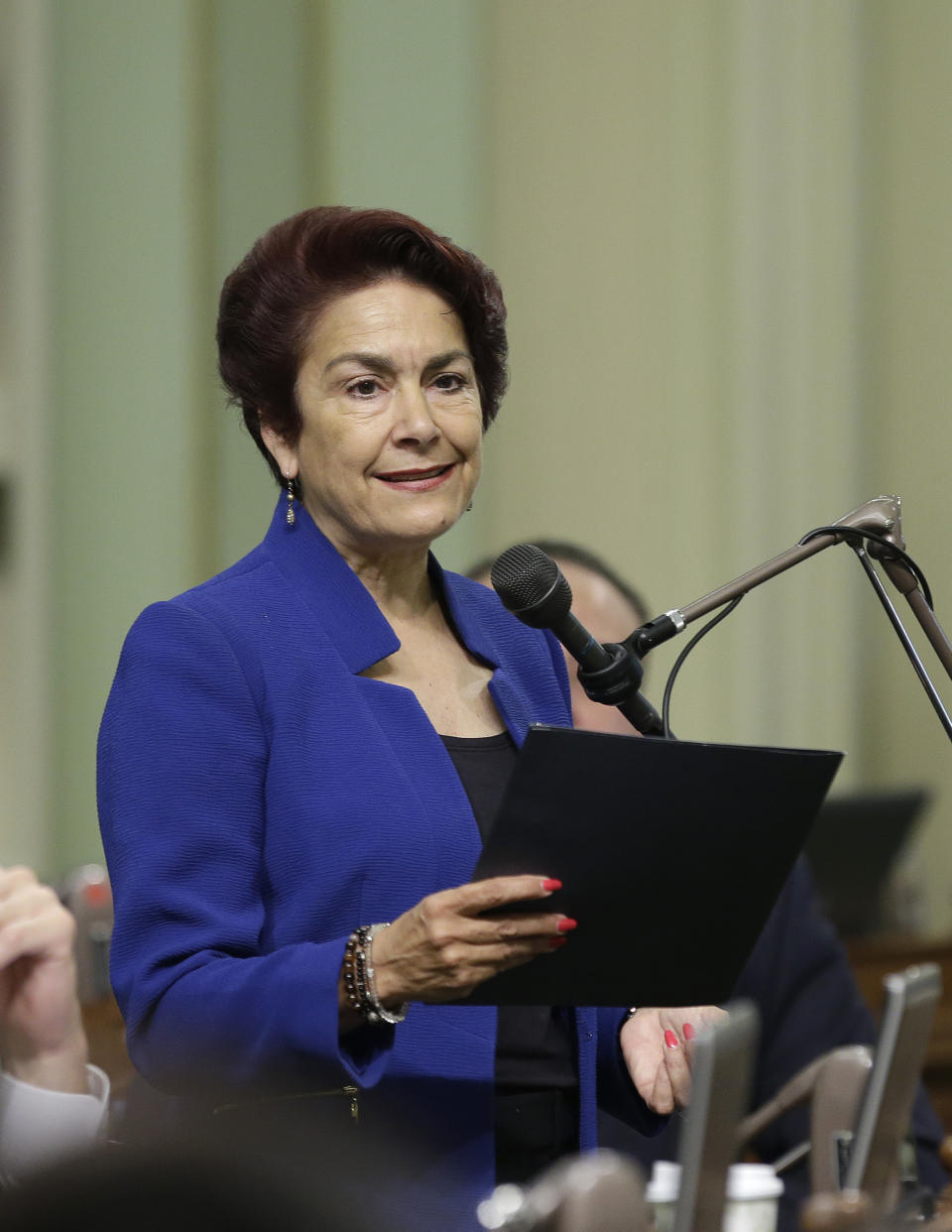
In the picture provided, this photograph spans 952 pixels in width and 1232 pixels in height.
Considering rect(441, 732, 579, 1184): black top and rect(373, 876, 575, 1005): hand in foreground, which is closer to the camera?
rect(373, 876, 575, 1005): hand in foreground

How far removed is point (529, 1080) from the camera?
66.8 inches

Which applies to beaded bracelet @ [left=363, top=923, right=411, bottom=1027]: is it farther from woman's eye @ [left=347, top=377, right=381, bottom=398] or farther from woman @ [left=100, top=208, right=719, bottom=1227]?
woman's eye @ [left=347, top=377, right=381, bottom=398]

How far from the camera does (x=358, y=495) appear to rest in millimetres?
1822

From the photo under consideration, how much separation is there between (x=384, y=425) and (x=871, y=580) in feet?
1.80

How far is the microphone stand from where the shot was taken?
1.53m

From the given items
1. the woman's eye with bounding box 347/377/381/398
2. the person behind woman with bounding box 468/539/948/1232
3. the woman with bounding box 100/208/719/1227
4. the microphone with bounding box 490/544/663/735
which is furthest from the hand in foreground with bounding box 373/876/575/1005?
the person behind woman with bounding box 468/539/948/1232

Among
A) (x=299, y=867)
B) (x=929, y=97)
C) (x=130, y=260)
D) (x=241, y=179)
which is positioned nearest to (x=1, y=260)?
(x=130, y=260)

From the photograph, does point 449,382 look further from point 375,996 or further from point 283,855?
point 375,996

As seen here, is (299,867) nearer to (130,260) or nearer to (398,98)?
(130,260)

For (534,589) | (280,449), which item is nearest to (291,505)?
(280,449)

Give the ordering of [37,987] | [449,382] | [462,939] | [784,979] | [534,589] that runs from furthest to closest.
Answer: [784,979], [449,382], [534,589], [462,939], [37,987]

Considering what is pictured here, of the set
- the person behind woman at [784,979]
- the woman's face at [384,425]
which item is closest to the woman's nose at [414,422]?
the woman's face at [384,425]

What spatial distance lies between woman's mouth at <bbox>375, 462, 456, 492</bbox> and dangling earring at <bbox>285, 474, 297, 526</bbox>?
137 millimetres

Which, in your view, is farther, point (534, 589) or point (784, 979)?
point (784, 979)
